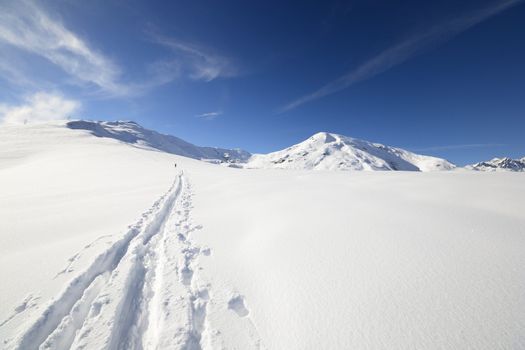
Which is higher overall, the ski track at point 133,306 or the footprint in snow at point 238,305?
the footprint in snow at point 238,305

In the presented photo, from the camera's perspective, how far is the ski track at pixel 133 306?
2.72m

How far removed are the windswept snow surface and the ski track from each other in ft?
0.06

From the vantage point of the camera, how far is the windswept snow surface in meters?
2.63

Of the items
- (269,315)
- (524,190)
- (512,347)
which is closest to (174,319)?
(269,315)

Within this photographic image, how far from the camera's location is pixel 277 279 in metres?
3.72

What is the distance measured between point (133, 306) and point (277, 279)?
218 cm

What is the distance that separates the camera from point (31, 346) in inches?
104

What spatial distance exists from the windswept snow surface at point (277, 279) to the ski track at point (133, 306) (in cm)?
2

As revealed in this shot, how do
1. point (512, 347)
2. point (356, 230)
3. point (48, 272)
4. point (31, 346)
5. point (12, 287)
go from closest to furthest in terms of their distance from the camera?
point (512, 347), point (31, 346), point (12, 287), point (48, 272), point (356, 230)

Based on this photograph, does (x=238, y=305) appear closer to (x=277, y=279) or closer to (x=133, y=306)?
(x=277, y=279)

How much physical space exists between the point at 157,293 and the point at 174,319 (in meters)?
0.78

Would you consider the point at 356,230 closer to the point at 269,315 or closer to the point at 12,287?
the point at 269,315

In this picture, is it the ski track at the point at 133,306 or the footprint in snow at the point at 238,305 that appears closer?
the ski track at the point at 133,306

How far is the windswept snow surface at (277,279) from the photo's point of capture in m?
2.63
